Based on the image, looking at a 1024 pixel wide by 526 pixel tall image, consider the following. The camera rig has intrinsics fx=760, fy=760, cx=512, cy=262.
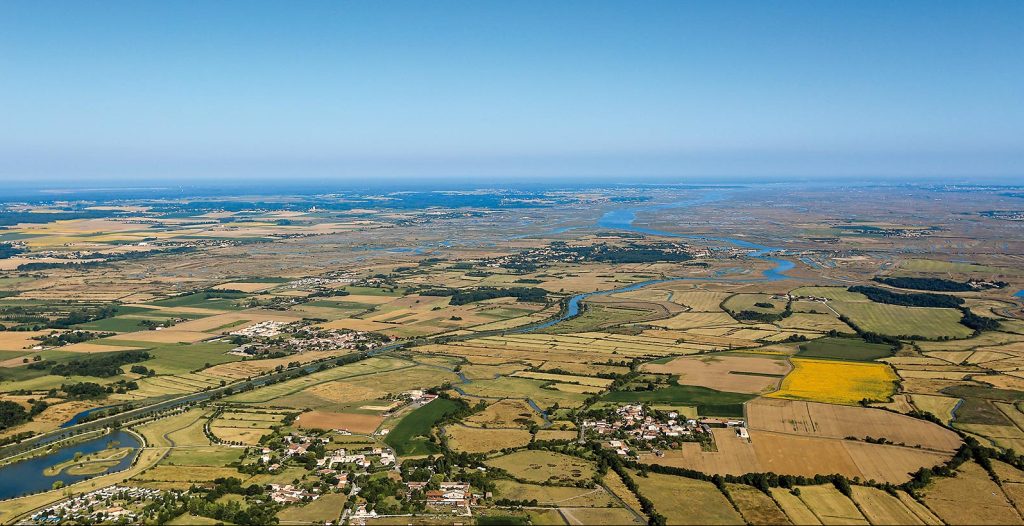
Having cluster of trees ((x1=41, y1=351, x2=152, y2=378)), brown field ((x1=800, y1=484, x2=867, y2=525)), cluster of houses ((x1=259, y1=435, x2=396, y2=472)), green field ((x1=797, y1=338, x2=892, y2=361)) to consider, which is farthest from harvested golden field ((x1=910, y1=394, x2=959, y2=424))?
cluster of trees ((x1=41, y1=351, x2=152, y2=378))

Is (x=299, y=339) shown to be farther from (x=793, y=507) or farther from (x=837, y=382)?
(x=793, y=507)

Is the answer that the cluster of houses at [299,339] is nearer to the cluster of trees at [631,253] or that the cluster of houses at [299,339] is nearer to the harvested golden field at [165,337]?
the harvested golden field at [165,337]

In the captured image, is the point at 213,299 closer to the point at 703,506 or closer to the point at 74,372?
the point at 74,372

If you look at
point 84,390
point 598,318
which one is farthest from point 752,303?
point 84,390

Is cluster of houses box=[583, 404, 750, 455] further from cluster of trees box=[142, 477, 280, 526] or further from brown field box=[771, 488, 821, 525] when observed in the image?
cluster of trees box=[142, 477, 280, 526]

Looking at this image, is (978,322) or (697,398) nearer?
(697,398)
